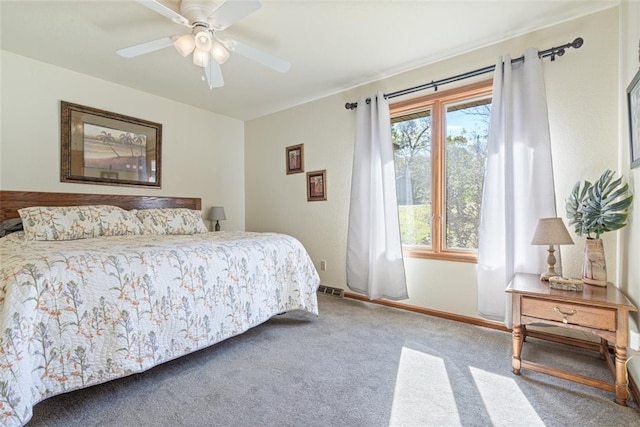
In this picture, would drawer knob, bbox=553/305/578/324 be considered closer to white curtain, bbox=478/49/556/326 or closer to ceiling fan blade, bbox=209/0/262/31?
white curtain, bbox=478/49/556/326

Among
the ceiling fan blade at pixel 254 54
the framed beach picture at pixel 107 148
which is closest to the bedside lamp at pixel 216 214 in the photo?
the framed beach picture at pixel 107 148

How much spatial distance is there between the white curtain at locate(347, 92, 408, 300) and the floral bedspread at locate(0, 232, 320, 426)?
123cm

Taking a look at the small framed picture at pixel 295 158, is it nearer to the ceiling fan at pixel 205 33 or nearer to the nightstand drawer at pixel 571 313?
the ceiling fan at pixel 205 33

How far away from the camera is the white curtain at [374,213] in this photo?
2.94 meters

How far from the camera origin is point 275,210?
4.25 m

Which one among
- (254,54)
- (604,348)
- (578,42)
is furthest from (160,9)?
(604,348)

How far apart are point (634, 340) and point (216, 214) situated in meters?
4.00

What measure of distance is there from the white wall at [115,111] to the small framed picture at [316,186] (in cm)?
136

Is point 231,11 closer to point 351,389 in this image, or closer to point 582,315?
point 351,389

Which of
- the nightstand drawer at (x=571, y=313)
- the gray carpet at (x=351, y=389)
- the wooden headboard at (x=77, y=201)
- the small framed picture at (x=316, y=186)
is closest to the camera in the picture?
the gray carpet at (x=351, y=389)

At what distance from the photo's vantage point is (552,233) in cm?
180

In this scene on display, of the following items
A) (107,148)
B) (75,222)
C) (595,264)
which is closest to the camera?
(595,264)

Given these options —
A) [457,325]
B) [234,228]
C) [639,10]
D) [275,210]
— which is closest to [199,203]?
[234,228]

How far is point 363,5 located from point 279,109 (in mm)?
2257
